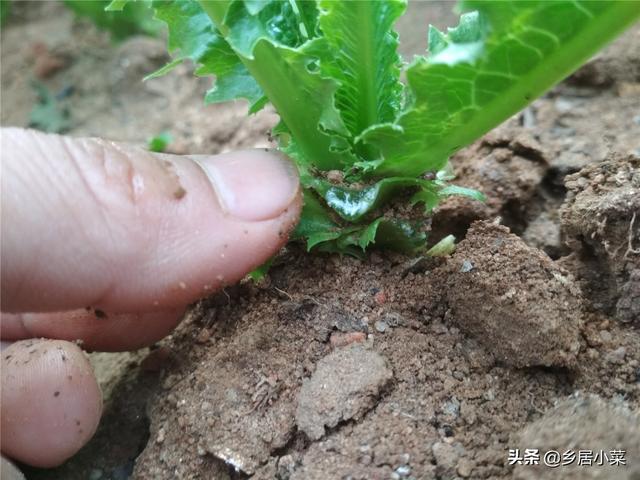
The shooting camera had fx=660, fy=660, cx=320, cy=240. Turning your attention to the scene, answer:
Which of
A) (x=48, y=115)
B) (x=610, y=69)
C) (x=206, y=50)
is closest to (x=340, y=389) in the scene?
(x=206, y=50)

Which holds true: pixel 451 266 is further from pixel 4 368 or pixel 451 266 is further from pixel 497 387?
pixel 4 368

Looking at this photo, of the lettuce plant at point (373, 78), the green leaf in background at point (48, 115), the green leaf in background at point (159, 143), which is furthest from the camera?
the green leaf in background at point (48, 115)

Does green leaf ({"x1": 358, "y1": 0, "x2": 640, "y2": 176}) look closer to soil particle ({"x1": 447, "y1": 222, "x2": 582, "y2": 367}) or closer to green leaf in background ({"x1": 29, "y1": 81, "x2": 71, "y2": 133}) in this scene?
soil particle ({"x1": 447, "y1": 222, "x2": 582, "y2": 367})

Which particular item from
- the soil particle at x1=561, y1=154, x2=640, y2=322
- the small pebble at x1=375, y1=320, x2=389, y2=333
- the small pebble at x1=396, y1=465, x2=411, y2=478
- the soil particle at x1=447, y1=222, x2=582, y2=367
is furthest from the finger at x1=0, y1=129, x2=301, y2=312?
the soil particle at x1=561, y1=154, x2=640, y2=322

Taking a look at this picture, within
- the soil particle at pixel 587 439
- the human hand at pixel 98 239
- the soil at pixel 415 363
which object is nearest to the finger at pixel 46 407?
the human hand at pixel 98 239

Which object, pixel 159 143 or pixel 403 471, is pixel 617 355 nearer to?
pixel 403 471

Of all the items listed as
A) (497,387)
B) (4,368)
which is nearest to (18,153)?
(4,368)

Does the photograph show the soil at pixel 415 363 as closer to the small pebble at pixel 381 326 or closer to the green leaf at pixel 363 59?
the small pebble at pixel 381 326
